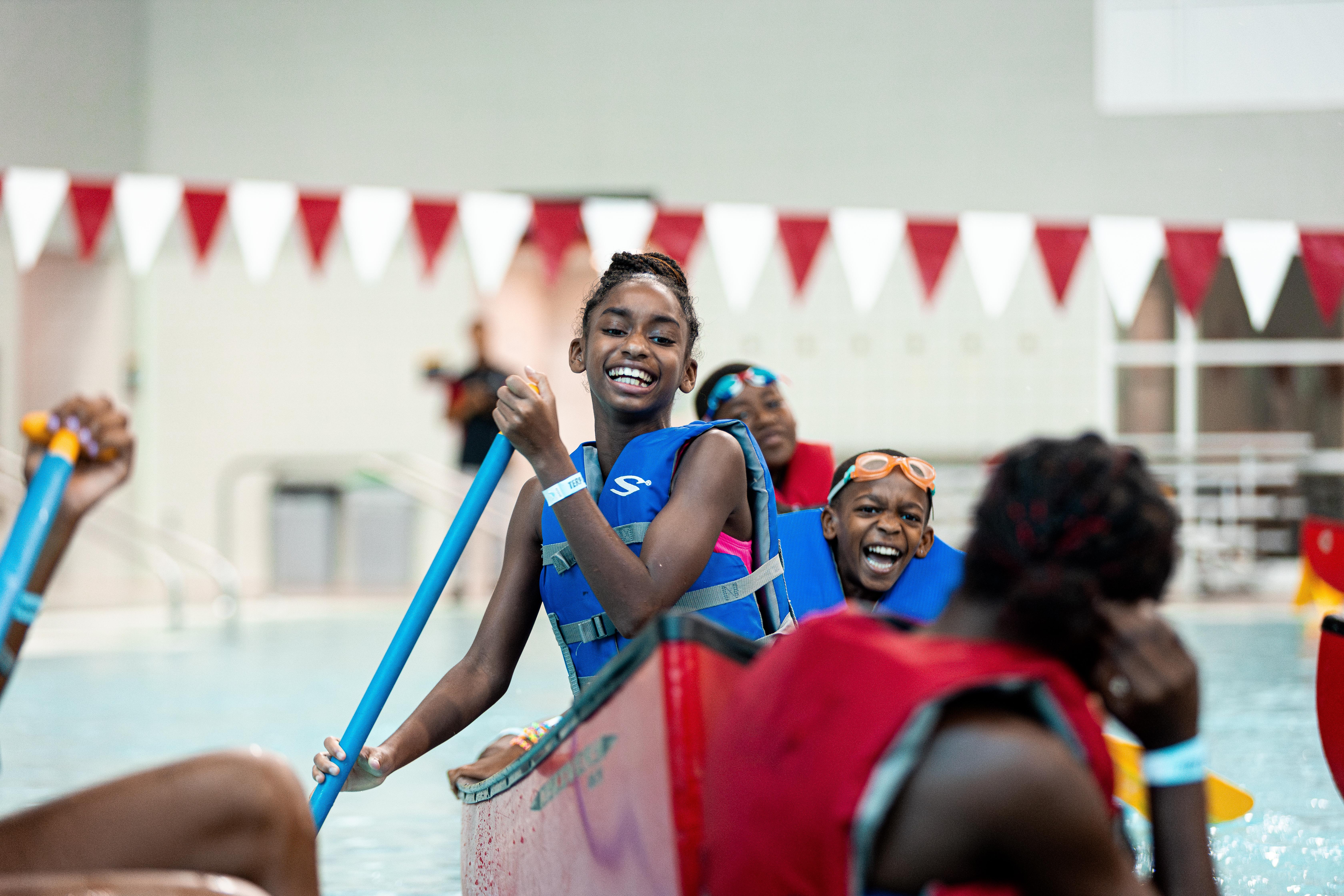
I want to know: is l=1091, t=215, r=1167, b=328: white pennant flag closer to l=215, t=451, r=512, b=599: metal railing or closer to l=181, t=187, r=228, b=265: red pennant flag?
l=181, t=187, r=228, b=265: red pennant flag

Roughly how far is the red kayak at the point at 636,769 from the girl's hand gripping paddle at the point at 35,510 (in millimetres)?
628

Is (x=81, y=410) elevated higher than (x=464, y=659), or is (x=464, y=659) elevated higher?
(x=81, y=410)

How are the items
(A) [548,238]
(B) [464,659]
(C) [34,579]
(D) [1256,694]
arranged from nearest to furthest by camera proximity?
(C) [34,579] < (B) [464,659] < (D) [1256,694] < (A) [548,238]

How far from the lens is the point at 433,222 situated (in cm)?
649

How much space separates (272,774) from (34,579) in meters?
0.33

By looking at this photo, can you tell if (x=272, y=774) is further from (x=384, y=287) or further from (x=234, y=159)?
(x=234, y=159)

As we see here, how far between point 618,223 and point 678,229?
29cm

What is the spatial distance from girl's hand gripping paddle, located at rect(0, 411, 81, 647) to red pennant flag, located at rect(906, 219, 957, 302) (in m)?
5.35

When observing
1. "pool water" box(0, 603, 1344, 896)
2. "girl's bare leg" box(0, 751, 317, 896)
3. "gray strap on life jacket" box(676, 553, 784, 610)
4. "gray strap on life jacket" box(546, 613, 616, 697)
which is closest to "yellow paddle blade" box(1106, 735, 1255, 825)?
"pool water" box(0, 603, 1344, 896)

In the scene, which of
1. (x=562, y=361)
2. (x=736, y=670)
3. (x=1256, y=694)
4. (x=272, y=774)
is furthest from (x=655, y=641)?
(x=562, y=361)

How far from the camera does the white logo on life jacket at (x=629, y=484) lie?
6.66ft

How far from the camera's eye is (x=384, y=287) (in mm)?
12156

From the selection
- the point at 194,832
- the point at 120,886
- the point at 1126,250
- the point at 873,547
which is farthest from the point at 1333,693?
the point at 1126,250

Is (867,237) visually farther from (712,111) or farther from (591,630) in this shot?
(712,111)
